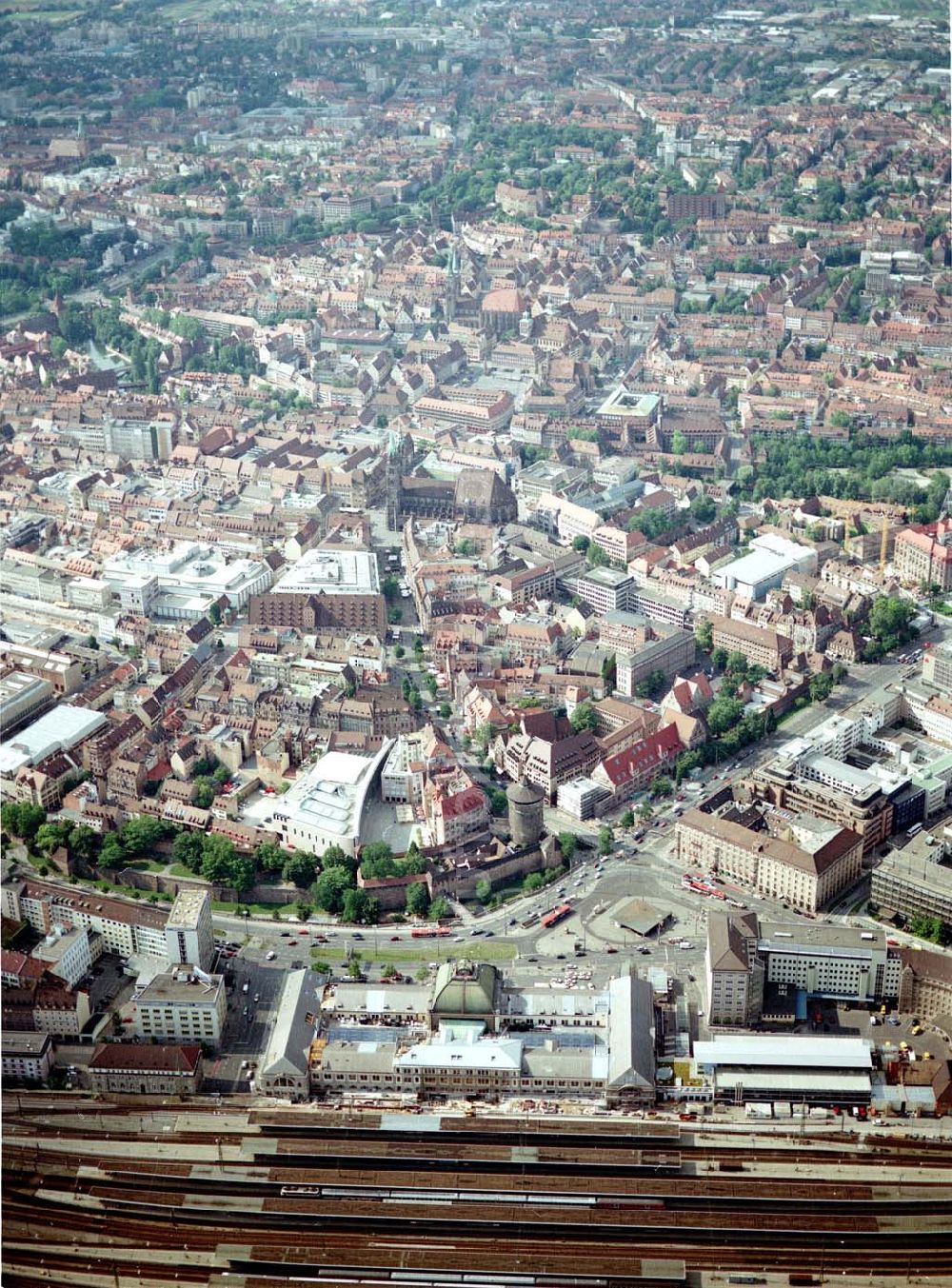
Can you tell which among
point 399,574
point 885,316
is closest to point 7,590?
point 399,574

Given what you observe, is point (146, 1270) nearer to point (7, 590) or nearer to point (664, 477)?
point (7, 590)

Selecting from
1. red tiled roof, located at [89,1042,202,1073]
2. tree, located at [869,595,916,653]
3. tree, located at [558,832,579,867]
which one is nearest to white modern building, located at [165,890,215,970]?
red tiled roof, located at [89,1042,202,1073]

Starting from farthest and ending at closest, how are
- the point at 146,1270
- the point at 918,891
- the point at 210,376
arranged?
the point at 210,376 → the point at 918,891 → the point at 146,1270

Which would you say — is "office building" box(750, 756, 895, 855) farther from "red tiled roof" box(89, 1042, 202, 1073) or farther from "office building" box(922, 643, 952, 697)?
"red tiled roof" box(89, 1042, 202, 1073)

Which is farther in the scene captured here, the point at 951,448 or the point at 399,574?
the point at 951,448

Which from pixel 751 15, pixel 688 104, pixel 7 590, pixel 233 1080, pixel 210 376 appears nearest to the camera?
pixel 233 1080

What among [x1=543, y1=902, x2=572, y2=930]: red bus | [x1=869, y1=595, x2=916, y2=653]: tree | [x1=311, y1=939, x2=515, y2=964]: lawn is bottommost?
[x1=869, y1=595, x2=916, y2=653]: tree
